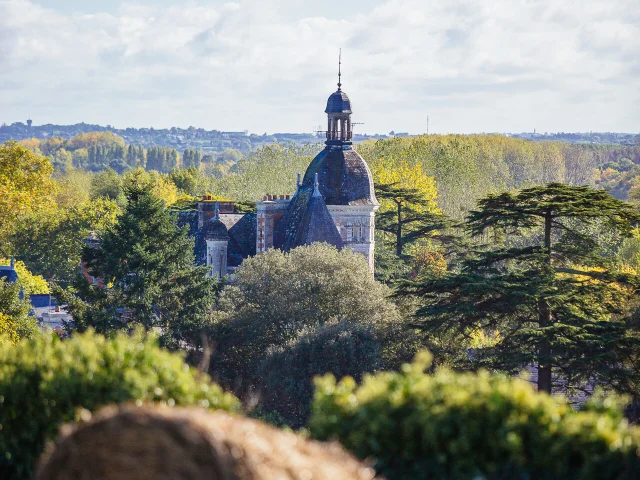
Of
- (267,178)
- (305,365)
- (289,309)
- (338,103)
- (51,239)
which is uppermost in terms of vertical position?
(338,103)

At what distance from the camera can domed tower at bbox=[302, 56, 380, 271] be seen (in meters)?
47.5

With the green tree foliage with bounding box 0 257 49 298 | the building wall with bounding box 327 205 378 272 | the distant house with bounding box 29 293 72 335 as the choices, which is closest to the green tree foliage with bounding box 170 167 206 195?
the green tree foliage with bounding box 0 257 49 298

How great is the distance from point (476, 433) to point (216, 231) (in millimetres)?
39376

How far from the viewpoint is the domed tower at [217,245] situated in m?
48.9

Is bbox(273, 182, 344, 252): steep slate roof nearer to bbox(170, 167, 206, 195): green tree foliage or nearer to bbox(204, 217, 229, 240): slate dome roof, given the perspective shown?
bbox(204, 217, 229, 240): slate dome roof

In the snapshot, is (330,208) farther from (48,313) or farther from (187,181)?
(187,181)

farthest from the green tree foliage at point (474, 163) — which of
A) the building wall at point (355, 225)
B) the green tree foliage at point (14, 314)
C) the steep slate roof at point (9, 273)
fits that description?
the steep slate roof at point (9, 273)

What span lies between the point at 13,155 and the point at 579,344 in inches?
2060

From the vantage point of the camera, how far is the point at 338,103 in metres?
48.3

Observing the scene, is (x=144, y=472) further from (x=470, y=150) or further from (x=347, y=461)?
(x=470, y=150)

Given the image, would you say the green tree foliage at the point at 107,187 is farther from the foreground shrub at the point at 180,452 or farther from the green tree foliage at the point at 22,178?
the foreground shrub at the point at 180,452

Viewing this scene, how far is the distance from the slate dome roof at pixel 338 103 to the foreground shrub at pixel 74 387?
3629 cm

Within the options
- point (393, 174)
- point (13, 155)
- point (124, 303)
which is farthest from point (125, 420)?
→ point (13, 155)

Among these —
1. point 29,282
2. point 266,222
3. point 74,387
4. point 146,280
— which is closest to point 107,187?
point 29,282
